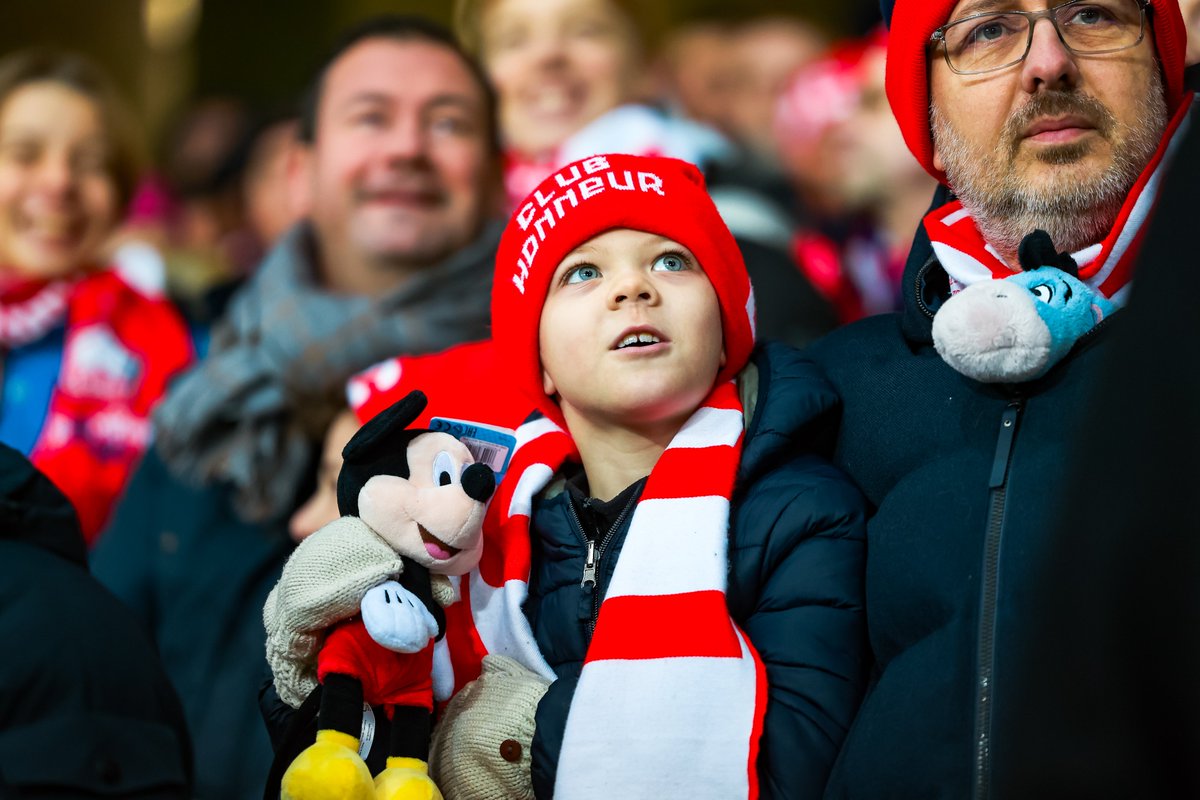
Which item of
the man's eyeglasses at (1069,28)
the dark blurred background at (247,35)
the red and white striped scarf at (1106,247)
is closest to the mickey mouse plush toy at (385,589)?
the red and white striped scarf at (1106,247)

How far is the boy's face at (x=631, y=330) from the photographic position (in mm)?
2473

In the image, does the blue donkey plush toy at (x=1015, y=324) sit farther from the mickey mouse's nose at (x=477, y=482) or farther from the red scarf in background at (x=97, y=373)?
the red scarf in background at (x=97, y=373)

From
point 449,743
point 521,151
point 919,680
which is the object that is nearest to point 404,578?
point 449,743

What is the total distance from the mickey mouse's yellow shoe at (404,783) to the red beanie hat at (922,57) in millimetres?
1318

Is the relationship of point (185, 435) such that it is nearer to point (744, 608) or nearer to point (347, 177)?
point (347, 177)

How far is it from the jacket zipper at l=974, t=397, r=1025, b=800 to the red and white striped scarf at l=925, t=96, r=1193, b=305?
260 mm

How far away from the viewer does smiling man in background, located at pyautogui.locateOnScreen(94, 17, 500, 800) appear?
3.94 metres

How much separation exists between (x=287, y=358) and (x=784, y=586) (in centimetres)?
202

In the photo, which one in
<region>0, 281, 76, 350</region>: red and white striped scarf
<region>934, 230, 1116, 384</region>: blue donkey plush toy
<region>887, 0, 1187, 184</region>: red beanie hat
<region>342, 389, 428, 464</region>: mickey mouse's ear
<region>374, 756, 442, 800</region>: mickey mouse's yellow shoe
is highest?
<region>887, 0, 1187, 184</region>: red beanie hat

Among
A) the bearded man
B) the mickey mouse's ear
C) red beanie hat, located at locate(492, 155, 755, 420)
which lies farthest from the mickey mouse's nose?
the bearded man

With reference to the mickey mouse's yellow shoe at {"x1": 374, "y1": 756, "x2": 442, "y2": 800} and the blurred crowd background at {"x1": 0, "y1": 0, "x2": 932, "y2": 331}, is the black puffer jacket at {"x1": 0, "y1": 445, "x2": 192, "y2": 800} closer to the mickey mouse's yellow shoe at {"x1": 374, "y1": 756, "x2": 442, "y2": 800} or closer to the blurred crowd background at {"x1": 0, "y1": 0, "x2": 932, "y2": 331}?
the mickey mouse's yellow shoe at {"x1": 374, "y1": 756, "x2": 442, "y2": 800}

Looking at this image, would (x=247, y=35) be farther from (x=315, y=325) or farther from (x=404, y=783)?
(x=404, y=783)

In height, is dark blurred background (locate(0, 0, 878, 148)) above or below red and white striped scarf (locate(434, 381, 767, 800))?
above

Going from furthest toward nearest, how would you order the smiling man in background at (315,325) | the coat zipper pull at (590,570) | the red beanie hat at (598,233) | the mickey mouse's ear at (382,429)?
the smiling man in background at (315,325) < the red beanie hat at (598,233) < the coat zipper pull at (590,570) < the mickey mouse's ear at (382,429)
